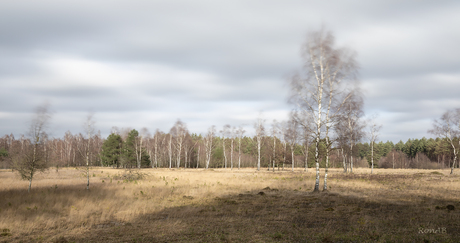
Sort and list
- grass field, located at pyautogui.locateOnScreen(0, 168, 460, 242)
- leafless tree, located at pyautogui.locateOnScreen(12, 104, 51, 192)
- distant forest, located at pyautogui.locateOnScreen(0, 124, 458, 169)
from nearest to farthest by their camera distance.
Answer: grass field, located at pyautogui.locateOnScreen(0, 168, 460, 242) → leafless tree, located at pyautogui.locateOnScreen(12, 104, 51, 192) → distant forest, located at pyautogui.locateOnScreen(0, 124, 458, 169)

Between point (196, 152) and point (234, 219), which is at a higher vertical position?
point (234, 219)

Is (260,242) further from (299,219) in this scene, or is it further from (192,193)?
(192,193)

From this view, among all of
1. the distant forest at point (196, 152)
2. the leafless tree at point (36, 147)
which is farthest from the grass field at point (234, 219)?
the distant forest at point (196, 152)

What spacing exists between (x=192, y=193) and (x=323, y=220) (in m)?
12.5

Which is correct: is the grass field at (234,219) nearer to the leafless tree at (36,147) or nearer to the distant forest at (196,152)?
the leafless tree at (36,147)

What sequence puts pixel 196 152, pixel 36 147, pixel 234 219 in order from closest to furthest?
pixel 234 219 < pixel 36 147 < pixel 196 152

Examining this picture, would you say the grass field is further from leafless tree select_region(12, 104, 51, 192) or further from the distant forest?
the distant forest

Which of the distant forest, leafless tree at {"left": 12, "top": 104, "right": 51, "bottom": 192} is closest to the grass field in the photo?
leafless tree at {"left": 12, "top": 104, "right": 51, "bottom": 192}

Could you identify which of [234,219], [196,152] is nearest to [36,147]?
[234,219]

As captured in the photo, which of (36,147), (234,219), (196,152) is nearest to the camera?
(234,219)

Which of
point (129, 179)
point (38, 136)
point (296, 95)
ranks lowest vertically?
point (129, 179)

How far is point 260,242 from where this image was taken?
839 centimetres

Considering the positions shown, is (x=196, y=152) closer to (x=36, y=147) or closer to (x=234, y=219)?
(x=36, y=147)

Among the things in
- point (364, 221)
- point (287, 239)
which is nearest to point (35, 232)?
point (287, 239)
